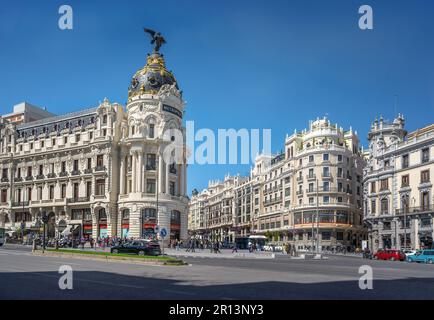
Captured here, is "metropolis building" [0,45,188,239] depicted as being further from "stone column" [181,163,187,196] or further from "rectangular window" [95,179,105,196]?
"stone column" [181,163,187,196]

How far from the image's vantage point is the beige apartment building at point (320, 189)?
288ft

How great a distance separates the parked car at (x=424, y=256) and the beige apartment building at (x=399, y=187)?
48.8 feet

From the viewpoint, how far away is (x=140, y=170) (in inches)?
2911

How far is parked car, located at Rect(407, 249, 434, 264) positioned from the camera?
46.5 meters

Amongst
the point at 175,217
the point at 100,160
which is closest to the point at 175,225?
the point at 175,217

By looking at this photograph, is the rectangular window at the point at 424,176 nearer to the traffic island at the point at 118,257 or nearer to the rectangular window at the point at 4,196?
the traffic island at the point at 118,257

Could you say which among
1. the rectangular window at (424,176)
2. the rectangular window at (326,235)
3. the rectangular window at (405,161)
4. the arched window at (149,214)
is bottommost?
the rectangular window at (326,235)

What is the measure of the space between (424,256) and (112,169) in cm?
4510

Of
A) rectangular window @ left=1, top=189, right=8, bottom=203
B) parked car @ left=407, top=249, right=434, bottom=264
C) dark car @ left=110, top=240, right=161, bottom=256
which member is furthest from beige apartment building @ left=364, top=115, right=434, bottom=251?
rectangular window @ left=1, top=189, right=8, bottom=203

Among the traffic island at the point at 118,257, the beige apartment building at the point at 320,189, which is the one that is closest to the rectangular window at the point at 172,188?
the beige apartment building at the point at 320,189

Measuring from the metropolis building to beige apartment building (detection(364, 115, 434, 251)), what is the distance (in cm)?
2689

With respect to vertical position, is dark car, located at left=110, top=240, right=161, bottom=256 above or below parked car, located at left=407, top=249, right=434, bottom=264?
above
